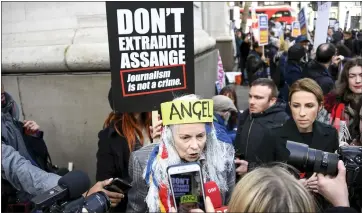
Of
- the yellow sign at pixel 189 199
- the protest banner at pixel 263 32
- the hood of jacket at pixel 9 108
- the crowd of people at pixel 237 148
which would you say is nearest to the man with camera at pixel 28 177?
the crowd of people at pixel 237 148

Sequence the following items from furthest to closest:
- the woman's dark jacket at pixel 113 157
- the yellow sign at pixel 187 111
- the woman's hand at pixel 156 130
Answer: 1. the woman's dark jacket at pixel 113 157
2. the woman's hand at pixel 156 130
3. the yellow sign at pixel 187 111

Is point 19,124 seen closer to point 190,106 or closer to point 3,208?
point 3,208

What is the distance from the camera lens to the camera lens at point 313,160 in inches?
67.2

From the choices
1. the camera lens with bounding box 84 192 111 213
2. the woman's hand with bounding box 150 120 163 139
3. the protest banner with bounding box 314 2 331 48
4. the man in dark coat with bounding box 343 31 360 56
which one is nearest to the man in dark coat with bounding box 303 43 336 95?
the protest banner with bounding box 314 2 331 48

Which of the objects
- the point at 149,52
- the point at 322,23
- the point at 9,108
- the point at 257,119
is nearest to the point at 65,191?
the point at 149,52

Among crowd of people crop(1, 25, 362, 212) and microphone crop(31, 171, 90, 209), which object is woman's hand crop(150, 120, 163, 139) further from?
microphone crop(31, 171, 90, 209)

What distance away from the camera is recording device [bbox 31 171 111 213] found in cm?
173

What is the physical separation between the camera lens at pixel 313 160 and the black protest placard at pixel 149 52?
1281 millimetres

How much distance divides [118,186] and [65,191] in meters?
0.47

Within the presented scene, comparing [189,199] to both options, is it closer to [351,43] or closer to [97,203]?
[97,203]

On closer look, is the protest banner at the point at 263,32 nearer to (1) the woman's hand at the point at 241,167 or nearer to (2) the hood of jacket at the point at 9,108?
(2) the hood of jacket at the point at 9,108

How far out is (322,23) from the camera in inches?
269

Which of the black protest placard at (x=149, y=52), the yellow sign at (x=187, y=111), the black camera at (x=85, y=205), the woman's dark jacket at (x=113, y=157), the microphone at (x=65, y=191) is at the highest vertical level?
the black protest placard at (x=149, y=52)

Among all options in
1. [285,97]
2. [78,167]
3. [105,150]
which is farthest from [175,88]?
[285,97]
